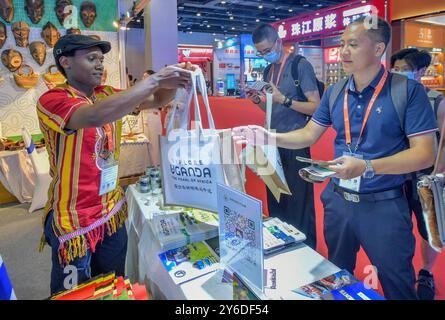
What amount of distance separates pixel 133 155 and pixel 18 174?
1.51m

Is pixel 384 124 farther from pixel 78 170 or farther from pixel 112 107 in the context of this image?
pixel 78 170

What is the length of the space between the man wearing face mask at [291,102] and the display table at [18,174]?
3570 millimetres

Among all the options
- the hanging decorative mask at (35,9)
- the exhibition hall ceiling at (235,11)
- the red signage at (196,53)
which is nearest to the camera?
the hanging decorative mask at (35,9)

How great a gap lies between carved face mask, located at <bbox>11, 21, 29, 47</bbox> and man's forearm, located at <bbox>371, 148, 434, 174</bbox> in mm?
5030

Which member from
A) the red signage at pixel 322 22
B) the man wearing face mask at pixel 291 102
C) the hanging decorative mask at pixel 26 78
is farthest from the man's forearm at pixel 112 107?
the hanging decorative mask at pixel 26 78

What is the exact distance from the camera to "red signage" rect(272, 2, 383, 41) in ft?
13.7

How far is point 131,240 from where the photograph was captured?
6.14 ft

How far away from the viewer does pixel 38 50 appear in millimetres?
4652

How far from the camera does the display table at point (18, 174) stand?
429cm

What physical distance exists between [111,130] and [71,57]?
13.1 inches

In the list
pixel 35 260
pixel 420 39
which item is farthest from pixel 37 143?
pixel 420 39

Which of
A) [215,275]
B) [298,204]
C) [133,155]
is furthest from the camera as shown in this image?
[133,155]

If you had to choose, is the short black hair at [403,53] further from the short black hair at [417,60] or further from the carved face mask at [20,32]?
the carved face mask at [20,32]

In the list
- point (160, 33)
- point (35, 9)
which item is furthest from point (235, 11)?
point (35, 9)
